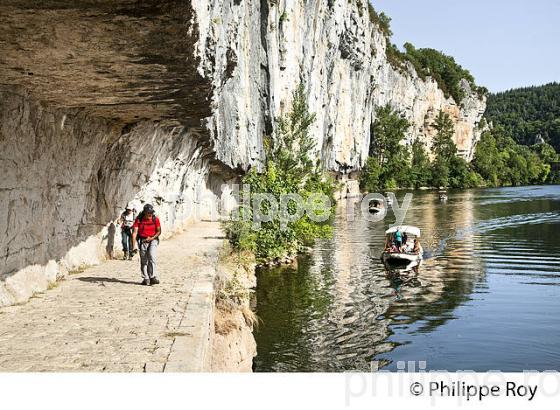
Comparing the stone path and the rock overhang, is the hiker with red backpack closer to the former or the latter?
the stone path

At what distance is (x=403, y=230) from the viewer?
27.9 m

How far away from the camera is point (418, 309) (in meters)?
18.9

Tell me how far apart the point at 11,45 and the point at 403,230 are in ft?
75.0

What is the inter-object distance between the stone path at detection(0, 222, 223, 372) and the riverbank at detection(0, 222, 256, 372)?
0.4 inches

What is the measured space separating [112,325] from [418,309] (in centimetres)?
1224

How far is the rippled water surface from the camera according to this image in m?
14.2

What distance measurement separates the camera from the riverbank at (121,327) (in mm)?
7121

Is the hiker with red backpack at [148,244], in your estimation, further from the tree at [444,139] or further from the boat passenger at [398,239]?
the tree at [444,139]

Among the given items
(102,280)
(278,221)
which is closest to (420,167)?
(278,221)

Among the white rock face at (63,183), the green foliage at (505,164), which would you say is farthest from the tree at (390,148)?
the white rock face at (63,183)

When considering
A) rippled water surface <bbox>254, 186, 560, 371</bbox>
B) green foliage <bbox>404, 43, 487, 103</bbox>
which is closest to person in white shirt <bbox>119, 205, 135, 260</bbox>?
rippled water surface <bbox>254, 186, 560, 371</bbox>

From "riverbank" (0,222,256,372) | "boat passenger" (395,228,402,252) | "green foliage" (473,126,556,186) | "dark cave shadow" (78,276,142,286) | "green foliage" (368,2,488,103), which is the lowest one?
"boat passenger" (395,228,402,252)
